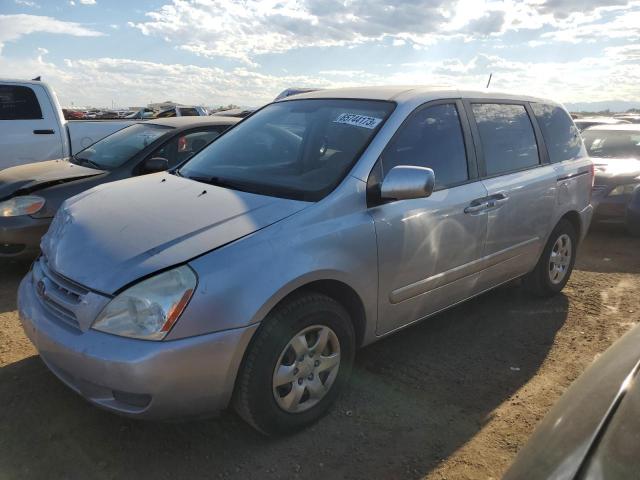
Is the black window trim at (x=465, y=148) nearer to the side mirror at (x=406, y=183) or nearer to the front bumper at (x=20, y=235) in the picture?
the side mirror at (x=406, y=183)

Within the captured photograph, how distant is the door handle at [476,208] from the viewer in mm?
3415

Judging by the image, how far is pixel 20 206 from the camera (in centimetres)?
464

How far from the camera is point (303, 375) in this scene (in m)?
2.68

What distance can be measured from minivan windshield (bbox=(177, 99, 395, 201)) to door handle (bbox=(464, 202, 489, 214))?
82 centimetres

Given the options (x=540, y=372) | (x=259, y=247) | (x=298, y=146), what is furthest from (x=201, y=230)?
(x=540, y=372)

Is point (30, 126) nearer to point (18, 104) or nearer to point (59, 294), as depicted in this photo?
point (18, 104)

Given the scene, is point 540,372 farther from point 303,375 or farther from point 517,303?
point 303,375

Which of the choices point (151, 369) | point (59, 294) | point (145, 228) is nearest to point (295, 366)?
point (151, 369)

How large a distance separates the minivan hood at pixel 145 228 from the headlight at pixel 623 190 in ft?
19.6

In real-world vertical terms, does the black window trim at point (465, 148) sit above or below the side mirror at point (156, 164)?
above

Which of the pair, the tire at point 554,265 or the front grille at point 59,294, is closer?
the front grille at point 59,294

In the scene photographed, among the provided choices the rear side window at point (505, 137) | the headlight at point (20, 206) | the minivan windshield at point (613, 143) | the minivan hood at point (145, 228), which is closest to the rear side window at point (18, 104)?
the headlight at point (20, 206)

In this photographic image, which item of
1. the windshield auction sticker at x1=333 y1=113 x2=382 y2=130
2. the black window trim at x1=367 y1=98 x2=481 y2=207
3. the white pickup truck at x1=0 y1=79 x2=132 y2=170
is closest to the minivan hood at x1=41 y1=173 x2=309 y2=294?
the black window trim at x1=367 y1=98 x2=481 y2=207

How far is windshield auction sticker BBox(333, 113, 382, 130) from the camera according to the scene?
10.3ft
